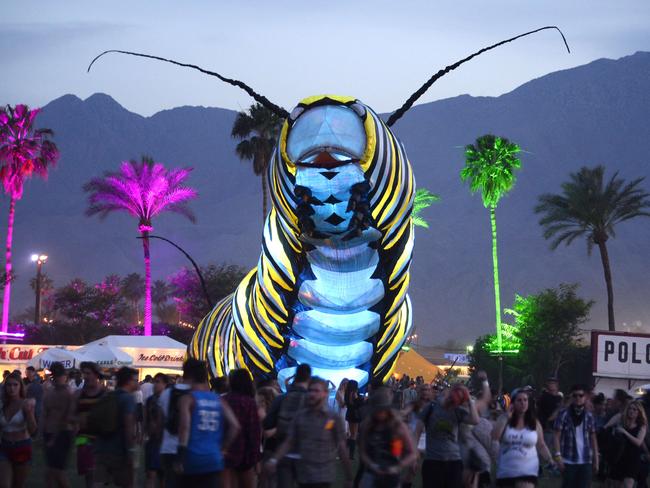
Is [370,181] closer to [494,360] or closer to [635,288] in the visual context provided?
[494,360]

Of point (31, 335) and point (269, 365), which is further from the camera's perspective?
point (31, 335)

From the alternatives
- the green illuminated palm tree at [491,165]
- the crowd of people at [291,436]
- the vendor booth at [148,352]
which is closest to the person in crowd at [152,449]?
the crowd of people at [291,436]

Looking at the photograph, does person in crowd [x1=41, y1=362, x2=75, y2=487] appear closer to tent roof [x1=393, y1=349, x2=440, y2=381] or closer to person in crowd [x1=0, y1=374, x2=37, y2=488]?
person in crowd [x1=0, y1=374, x2=37, y2=488]

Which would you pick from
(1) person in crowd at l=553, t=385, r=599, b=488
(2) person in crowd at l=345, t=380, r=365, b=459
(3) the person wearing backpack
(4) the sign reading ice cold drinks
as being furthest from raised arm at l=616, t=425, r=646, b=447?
(4) the sign reading ice cold drinks

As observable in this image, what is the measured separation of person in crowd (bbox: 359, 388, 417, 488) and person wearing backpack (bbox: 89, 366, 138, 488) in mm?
2373

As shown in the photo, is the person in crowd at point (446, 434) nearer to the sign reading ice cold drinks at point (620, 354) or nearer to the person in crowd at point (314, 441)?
the person in crowd at point (314, 441)

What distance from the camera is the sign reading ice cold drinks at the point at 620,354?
3609cm

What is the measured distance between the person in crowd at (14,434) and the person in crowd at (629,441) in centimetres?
726

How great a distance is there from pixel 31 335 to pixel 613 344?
5289 cm

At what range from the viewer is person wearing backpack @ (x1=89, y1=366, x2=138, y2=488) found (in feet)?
35.8

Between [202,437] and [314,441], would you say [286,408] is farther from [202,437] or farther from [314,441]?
[202,437]

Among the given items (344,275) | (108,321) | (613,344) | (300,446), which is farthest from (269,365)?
(108,321)

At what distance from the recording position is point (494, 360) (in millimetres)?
68000

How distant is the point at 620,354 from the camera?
36531mm
